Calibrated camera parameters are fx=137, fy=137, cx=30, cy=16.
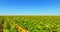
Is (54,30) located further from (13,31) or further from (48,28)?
(13,31)

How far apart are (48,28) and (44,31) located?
1.63 meters

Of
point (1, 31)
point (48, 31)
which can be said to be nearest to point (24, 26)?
point (1, 31)

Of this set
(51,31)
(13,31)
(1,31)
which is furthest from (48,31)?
(1,31)

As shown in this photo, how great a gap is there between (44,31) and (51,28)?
2.01 metres

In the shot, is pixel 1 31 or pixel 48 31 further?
pixel 1 31

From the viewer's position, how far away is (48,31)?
14.8 meters

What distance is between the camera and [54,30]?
14.8 m

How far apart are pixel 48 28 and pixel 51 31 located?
869mm

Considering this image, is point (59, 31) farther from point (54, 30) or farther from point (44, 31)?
point (44, 31)

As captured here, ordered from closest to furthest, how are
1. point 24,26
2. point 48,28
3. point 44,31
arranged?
point 44,31, point 48,28, point 24,26

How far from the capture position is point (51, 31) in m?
14.8

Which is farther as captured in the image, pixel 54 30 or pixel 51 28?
pixel 51 28

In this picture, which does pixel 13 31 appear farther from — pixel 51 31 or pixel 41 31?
pixel 51 31

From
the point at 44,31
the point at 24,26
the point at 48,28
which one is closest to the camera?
the point at 44,31
